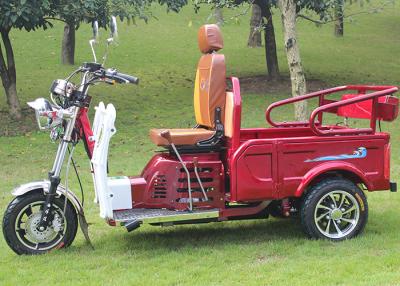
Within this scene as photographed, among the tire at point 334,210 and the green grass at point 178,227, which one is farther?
the tire at point 334,210

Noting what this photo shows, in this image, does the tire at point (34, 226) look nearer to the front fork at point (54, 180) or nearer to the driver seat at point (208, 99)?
the front fork at point (54, 180)

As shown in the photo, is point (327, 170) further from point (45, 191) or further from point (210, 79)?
point (45, 191)

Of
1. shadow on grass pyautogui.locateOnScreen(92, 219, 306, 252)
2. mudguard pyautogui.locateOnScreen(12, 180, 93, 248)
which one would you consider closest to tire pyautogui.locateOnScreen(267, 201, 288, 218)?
shadow on grass pyautogui.locateOnScreen(92, 219, 306, 252)

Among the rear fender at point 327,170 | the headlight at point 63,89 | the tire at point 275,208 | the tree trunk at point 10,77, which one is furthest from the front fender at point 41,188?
the tree trunk at point 10,77

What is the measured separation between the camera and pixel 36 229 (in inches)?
218

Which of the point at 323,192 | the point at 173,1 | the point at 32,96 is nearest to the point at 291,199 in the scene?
the point at 323,192

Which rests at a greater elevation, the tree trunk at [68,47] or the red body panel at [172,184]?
the tree trunk at [68,47]

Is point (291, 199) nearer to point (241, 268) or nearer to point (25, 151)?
point (241, 268)

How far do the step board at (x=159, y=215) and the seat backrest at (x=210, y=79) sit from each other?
0.84 meters

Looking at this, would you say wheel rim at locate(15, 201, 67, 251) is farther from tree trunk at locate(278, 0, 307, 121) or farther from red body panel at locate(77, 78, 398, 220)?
tree trunk at locate(278, 0, 307, 121)

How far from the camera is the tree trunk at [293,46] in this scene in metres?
9.84

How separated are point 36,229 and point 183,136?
4.96ft

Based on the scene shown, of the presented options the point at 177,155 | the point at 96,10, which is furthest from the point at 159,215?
the point at 96,10

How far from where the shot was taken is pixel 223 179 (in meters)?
5.75
